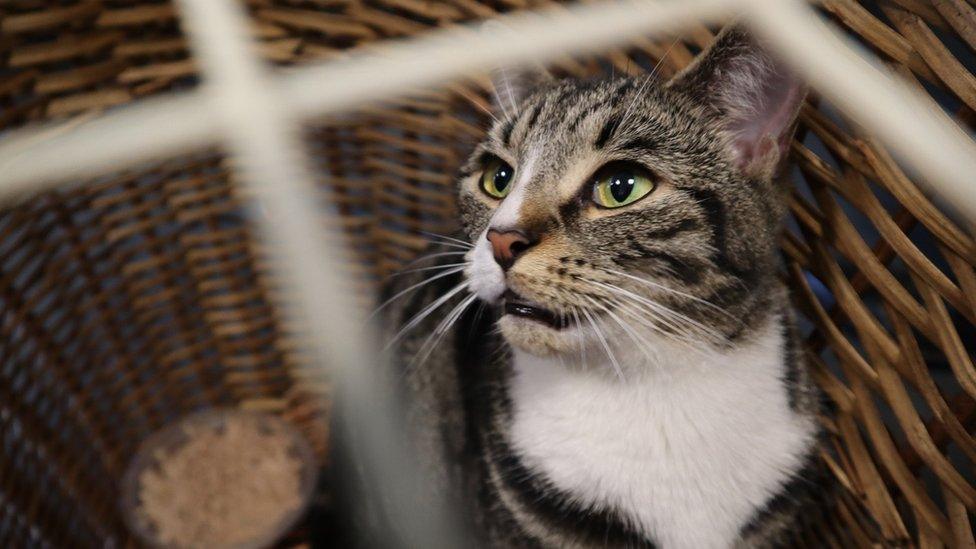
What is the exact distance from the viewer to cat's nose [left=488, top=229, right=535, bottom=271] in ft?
2.07

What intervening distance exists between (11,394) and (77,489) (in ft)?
0.71

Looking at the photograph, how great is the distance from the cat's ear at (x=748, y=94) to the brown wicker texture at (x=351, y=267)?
66 mm

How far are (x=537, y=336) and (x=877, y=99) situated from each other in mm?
344

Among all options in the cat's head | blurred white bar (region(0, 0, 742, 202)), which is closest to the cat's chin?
the cat's head

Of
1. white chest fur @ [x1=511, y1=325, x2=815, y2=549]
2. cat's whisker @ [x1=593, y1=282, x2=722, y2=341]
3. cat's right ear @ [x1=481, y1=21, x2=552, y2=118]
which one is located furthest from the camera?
cat's right ear @ [x1=481, y1=21, x2=552, y2=118]

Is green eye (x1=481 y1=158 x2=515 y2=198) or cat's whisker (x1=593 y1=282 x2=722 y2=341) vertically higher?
green eye (x1=481 y1=158 x2=515 y2=198)

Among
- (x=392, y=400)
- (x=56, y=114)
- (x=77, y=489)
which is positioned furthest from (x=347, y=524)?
(x=56, y=114)

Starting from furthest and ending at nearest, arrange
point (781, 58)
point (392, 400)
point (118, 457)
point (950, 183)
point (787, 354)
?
point (118, 457) → point (392, 400) → point (787, 354) → point (781, 58) → point (950, 183)

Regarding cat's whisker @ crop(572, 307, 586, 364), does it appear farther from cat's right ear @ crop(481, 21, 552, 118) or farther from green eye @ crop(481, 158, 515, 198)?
cat's right ear @ crop(481, 21, 552, 118)

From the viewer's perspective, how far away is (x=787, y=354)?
0.78 meters

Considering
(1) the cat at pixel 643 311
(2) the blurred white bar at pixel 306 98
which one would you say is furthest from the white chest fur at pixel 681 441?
(2) the blurred white bar at pixel 306 98

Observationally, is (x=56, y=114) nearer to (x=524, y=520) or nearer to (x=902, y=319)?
(x=524, y=520)

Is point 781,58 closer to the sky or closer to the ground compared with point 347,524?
closer to the sky

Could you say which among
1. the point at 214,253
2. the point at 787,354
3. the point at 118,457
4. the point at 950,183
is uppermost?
the point at 950,183
